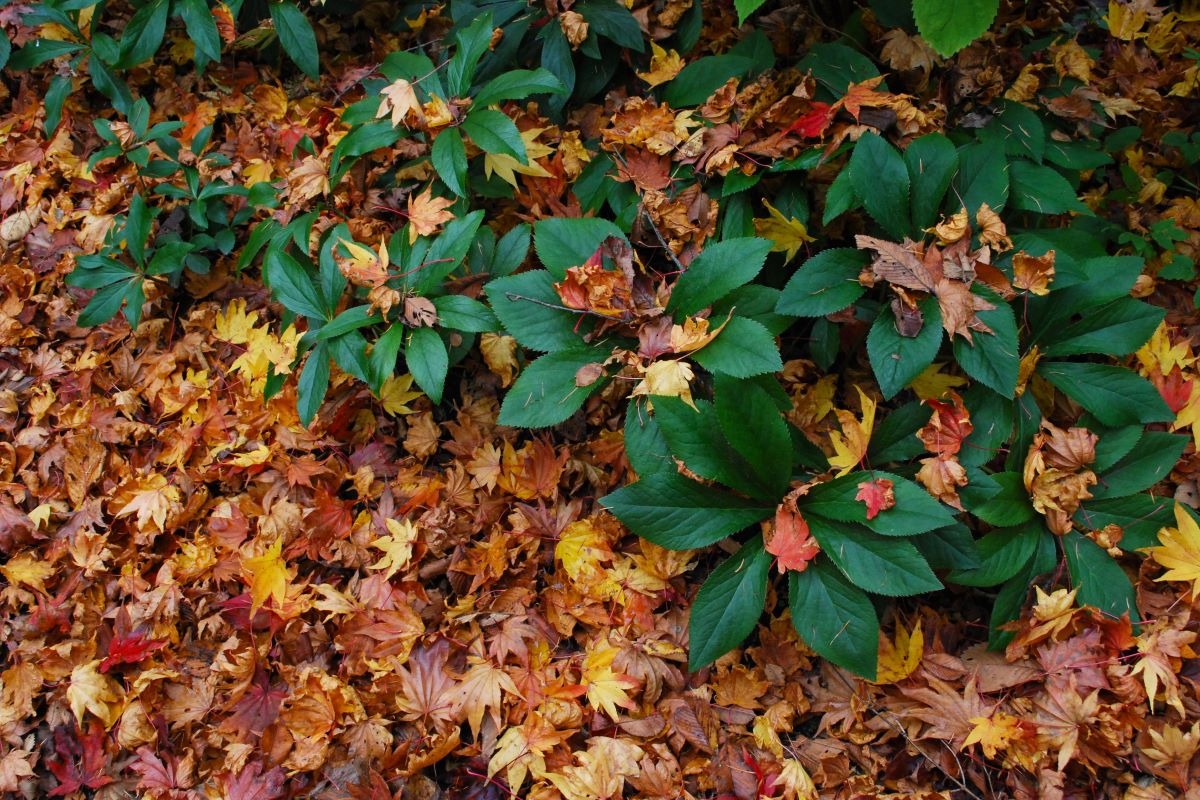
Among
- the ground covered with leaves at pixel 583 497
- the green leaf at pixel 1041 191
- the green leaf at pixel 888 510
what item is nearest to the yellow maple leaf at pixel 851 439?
the ground covered with leaves at pixel 583 497

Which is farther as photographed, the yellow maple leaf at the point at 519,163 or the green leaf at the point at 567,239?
the yellow maple leaf at the point at 519,163

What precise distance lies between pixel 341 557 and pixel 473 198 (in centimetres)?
115

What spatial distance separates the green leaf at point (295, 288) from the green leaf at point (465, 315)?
0.39 metres

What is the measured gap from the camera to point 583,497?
7.51 ft

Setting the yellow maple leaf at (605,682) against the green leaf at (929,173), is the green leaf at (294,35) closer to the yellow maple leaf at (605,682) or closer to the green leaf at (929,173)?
the green leaf at (929,173)

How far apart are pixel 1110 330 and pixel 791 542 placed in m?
0.98

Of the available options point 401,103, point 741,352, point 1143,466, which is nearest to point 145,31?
point 401,103

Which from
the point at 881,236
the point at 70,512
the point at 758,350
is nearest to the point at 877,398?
the point at 881,236

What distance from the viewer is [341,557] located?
2.26 metres

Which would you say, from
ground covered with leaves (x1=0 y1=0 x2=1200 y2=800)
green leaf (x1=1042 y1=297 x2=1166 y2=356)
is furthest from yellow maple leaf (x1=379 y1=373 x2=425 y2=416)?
green leaf (x1=1042 y1=297 x2=1166 y2=356)

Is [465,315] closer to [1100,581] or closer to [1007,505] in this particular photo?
[1007,505]

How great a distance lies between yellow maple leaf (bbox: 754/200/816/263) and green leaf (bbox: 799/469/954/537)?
0.68m

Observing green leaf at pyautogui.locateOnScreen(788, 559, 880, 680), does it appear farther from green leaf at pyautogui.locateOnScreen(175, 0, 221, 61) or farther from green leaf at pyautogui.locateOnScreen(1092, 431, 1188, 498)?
green leaf at pyautogui.locateOnScreen(175, 0, 221, 61)

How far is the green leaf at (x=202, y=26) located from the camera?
2641 millimetres
